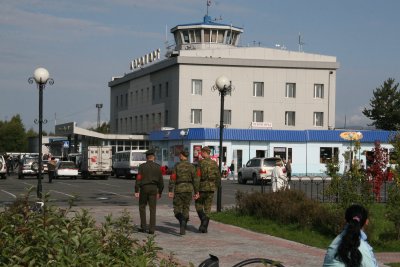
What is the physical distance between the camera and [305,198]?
1894 cm

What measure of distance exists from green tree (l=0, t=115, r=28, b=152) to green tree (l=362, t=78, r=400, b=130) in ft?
221

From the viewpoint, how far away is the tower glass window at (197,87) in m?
75.6

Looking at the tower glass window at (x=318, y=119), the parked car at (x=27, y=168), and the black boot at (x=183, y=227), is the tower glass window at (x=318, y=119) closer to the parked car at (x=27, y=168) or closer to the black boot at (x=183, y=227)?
the parked car at (x=27, y=168)

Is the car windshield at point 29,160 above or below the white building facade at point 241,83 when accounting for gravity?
below

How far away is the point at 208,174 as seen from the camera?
1656 centimetres

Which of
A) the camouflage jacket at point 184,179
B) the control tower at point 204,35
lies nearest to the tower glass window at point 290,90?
the control tower at point 204,35

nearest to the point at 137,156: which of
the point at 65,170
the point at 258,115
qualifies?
the point at 65,170

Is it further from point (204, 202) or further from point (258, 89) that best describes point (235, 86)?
point (204, 202)

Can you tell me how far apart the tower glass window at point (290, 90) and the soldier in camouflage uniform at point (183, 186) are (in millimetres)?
62146

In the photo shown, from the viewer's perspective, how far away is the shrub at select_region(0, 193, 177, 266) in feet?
18.3

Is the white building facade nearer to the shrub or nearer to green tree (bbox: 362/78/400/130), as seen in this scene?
green tree (bbox: 362/78/400/130)

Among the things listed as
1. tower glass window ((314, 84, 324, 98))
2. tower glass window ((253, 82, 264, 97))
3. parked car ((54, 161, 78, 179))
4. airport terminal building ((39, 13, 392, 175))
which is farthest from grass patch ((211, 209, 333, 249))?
tower glass window ((314, 84, 324, 98))

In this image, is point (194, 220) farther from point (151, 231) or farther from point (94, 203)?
point (94, 203)

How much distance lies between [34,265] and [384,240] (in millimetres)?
11202
